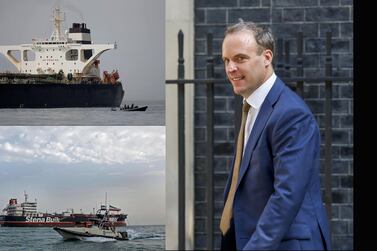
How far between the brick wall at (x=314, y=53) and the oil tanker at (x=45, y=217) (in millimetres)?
1298

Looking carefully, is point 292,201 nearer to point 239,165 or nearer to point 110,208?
point 239,165

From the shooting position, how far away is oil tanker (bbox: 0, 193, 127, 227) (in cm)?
637

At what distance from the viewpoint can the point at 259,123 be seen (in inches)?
128

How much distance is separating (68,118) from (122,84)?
0.45 metres

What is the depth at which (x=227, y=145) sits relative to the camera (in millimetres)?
5363

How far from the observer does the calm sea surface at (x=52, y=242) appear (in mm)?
6406

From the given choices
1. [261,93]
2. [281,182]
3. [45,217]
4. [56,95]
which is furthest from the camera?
[56,95]

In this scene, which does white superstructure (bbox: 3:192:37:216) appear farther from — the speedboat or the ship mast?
the ship mast

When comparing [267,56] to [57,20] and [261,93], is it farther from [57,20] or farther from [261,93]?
[57,20]

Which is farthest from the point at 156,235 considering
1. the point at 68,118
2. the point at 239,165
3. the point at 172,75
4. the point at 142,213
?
the point at 239,165

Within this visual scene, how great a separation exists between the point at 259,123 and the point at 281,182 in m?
0.28

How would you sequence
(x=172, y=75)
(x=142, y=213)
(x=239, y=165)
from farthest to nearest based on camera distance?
(x=142, y=213), (x=172, y=75), (x=239, y=165)

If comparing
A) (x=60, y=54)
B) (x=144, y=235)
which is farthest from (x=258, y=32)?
(x=60, y=54)

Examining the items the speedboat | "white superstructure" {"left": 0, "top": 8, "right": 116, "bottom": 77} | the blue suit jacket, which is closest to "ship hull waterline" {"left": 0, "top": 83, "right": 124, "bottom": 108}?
"white superstructure" {"left": 0, "top": 8, "right": 116, "bottom": 77}
